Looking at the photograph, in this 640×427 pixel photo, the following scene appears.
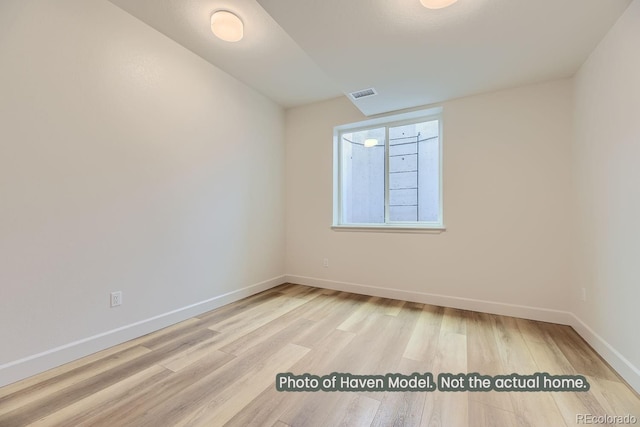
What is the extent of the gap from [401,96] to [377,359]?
8.67ft

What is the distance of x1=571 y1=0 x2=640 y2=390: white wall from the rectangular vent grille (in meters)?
1.79

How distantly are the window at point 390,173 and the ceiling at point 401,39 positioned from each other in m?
0.52

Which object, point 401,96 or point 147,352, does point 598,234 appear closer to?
point 401,96

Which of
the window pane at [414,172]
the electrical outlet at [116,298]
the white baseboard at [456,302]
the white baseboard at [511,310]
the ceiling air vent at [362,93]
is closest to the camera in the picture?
the white baseboard at [511,310]

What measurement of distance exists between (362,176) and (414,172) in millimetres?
750

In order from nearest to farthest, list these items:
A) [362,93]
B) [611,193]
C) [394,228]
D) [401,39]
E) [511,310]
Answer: [611,193] → [401,39] → [511,310] → [362,93] → [394,228]

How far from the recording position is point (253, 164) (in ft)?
11.4

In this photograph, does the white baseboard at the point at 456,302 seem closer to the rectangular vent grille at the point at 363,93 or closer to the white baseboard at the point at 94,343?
the white baseboard at the point at 94,343

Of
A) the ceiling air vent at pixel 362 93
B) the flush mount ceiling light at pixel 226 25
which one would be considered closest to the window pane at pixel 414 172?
the ceiling air vent at pixel 362 93

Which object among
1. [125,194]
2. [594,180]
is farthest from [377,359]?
[125,194]

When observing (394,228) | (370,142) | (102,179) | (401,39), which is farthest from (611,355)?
(102,179)

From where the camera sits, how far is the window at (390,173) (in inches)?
130

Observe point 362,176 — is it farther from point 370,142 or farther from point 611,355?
point 611,355

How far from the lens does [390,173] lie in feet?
11.8
